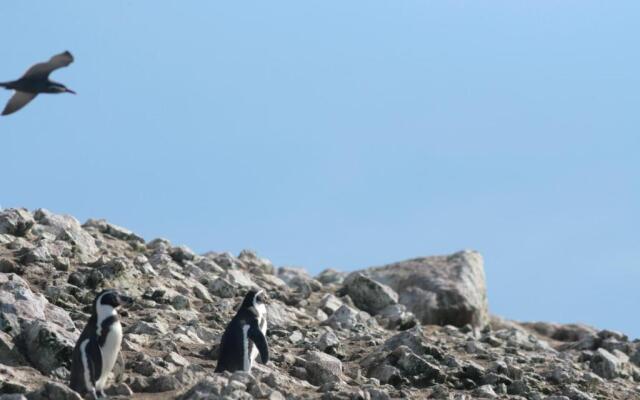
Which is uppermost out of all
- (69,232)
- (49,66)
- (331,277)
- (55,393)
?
(331,277)

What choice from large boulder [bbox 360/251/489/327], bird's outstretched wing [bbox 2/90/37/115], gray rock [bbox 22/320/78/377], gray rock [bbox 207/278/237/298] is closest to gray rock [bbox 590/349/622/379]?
large boulder [bbox 360/251/489/327]

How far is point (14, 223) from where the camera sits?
1731 centimetres

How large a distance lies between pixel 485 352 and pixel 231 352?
5.40 meters

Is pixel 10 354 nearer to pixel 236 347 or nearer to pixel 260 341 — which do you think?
pixel 236 347

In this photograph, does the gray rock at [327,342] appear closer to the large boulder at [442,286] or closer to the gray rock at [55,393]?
the gray rock at [55,393]

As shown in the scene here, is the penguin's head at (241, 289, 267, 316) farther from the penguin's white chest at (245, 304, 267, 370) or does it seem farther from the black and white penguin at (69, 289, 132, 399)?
the black and white penguin at (69, 289, 132, 399)

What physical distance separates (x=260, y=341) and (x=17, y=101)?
4203 mm

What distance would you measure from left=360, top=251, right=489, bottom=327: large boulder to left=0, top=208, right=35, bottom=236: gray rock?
7.97 m

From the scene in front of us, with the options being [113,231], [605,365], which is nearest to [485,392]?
[605,365]

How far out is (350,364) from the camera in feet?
47.7

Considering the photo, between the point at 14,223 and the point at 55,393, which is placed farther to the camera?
the point at 14,223

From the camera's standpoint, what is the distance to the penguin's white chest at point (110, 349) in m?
11.3

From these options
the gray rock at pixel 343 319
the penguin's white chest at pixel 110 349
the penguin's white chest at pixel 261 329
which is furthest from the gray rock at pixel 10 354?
the gray rock at pixel 343 319

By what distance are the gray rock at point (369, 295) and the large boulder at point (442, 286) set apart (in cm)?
142
